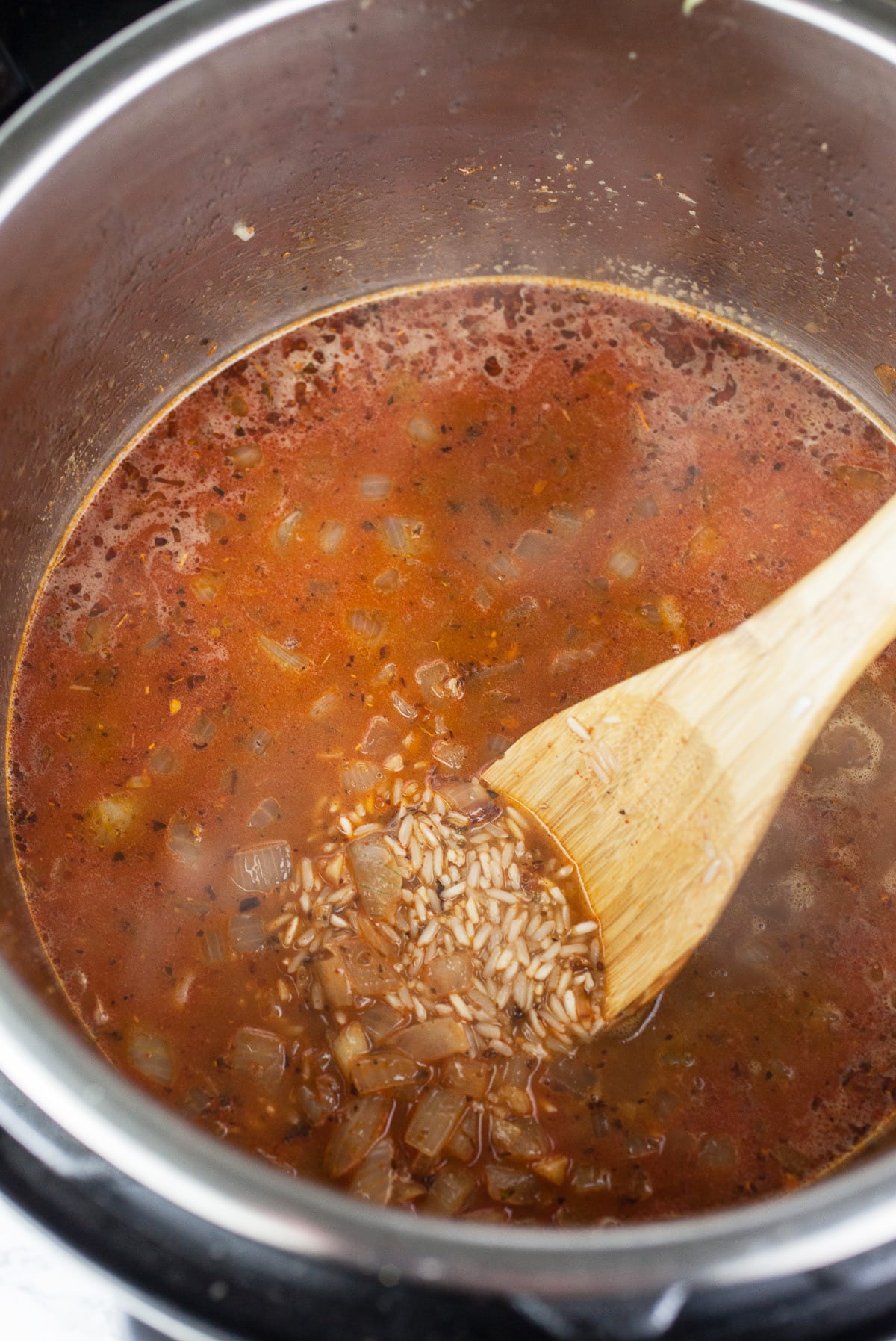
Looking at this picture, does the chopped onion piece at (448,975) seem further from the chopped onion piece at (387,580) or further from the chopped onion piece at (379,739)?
the chopped onion piece at (387,580)

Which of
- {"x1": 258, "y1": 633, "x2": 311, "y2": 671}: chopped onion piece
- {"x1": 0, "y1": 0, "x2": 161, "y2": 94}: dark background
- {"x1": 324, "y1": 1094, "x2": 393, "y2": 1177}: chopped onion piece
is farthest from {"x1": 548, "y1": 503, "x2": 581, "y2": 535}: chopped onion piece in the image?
{"x1": 0, "y1": 0, "x2": 161, "y2": 94}: dark background

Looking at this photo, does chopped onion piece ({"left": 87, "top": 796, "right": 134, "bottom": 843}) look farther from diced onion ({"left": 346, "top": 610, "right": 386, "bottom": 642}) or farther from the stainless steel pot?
diced onion ({"left": 346, "top": 610, "right": 386, "bottom": 642})

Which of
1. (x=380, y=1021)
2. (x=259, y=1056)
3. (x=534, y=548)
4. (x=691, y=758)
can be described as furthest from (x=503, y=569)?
(x=259, y=1056)

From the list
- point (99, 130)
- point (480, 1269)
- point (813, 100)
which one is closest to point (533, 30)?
point (813, 100)

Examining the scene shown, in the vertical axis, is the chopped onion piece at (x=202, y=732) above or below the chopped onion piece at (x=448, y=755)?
above

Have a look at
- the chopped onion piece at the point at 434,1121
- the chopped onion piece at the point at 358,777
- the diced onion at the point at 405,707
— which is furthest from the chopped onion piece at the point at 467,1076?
the diced onion at the point at 405,707

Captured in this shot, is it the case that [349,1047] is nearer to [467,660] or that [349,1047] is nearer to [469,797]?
[469,797]

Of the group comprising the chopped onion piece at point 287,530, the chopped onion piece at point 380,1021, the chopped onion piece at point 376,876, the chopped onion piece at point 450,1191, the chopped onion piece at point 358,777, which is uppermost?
the chopped onion piece at point 287,530
